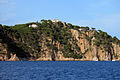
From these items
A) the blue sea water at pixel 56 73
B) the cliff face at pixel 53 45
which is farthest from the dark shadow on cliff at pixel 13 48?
the blue sea water at pixel 56 73

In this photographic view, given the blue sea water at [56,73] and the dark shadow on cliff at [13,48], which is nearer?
the blue sea water at [56,73]

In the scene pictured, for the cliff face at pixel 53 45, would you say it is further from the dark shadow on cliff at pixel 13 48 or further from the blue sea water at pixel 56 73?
the blue sea water at pixel 56 73

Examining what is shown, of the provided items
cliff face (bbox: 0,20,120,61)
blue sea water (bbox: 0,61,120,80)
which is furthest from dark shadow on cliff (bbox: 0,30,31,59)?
blue sea water (bbox: 0,61,120,80)

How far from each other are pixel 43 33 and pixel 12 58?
Result: 141 feet

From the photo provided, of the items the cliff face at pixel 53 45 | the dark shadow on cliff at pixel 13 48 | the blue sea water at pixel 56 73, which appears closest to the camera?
the blue sea water at pixel 56 73

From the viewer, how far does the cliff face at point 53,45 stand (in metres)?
153

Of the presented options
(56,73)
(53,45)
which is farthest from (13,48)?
(56,73)

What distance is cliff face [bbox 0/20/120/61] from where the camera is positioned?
502 feet

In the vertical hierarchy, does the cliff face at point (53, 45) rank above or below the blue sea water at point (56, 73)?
above

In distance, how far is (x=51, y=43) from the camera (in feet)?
565

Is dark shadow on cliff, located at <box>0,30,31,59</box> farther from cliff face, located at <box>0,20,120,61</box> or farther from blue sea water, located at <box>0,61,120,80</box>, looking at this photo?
blue sea water, located at <box>0,61,120,80</box>

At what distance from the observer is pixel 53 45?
170m

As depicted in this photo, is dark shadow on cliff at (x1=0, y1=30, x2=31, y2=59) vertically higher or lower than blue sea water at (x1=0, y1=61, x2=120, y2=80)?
higher

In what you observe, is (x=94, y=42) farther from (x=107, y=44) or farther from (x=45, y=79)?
(x=45, y=79)
